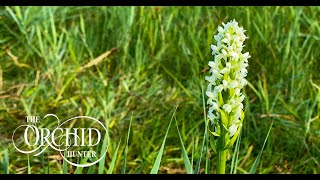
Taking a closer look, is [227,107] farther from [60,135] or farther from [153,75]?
[153,75]

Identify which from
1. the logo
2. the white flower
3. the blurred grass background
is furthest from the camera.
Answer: the blurred grass background

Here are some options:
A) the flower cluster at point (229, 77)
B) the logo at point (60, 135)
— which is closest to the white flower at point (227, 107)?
the flower cluster at point (229, 77)

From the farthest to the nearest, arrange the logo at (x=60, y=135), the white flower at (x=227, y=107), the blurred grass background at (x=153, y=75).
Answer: the blurred grass background at (x=153, y=75)
the logo at (x=60, y=135)
the white flower at (x=227, y=107)

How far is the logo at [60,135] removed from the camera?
2023 millimetres

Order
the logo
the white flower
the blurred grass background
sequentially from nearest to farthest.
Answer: the white flower, the logo, the blurred grass background

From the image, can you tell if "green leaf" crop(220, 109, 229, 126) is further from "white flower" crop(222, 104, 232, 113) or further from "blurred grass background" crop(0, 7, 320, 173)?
"blurred grass background" crop(0, 7, 320, 173)

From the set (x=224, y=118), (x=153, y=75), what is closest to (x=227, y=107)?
(x=224, y=118)

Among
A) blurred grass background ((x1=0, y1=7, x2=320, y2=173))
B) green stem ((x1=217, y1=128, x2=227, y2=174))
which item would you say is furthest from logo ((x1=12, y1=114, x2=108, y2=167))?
green stem ((x1=217, y1=128, x2=227, y2=174))

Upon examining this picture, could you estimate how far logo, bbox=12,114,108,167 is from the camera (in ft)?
6.64

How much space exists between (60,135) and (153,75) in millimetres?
534

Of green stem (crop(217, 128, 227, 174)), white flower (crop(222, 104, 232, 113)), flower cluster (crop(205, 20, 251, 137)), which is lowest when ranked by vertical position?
green stem (crop(217, 128, 227, 174))

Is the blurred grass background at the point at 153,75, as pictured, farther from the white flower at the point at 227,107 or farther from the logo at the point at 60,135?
the white flower at the point at 227,107

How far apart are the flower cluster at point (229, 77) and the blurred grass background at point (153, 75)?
888 mm

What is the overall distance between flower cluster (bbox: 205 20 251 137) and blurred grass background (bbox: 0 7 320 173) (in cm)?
89
